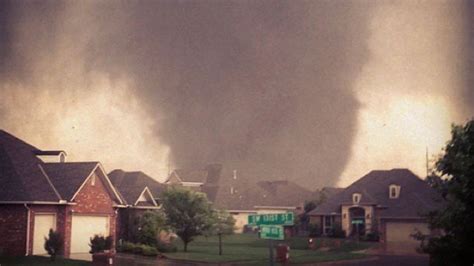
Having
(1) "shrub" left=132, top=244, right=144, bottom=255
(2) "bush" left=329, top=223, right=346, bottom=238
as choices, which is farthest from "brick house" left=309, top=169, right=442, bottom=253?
(1) "shrub" left=132, top=244, right=144, bottom=255

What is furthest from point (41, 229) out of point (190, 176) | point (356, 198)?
point (356, 198)

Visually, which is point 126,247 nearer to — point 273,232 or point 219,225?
point 219,225

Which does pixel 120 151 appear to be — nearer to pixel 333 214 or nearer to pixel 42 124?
pixel 42 124

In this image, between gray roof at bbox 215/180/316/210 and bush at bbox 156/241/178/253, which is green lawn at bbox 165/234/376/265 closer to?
bush at bbox 156/241/178/253

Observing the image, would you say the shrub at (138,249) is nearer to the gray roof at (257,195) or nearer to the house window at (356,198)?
the gray roof at (257,195)

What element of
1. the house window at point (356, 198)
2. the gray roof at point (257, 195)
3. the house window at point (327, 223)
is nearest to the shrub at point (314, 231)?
the house window at point (327, 223)

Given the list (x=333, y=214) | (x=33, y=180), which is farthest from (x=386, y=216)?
(x=33, y=180)
